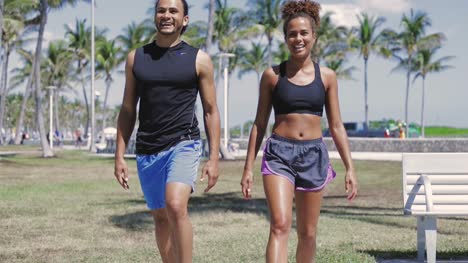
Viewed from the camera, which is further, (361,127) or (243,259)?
(361,127)

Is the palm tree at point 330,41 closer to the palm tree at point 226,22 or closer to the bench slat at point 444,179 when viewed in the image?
the palm tree at point 226,22

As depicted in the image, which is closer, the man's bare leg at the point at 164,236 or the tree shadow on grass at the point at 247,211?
the man's bare leg at the point at 164,236

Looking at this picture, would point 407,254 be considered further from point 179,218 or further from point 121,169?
point 121,169

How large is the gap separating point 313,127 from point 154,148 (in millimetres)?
1042

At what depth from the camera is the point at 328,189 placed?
48.1 feet

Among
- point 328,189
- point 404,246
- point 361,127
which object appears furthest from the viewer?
point 361,127

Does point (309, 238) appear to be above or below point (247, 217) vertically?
above

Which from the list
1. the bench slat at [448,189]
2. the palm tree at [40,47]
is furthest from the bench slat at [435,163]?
the palm tree at [40,47]

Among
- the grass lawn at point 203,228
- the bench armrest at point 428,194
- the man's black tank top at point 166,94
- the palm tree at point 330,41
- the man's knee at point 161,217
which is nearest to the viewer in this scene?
the man's black tank top at point 166,94

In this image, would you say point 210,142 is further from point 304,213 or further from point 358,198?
point 358,198

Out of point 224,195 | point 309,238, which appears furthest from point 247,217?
point 309,238

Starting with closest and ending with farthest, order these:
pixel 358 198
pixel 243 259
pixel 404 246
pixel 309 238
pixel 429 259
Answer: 1. pixel 309 238
2. pixel 429 259
3. pixel 243 259
4. pixel 404 246
5. pixel 358 198

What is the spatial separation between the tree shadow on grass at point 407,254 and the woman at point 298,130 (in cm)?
215

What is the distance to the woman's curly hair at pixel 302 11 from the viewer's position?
4445 mm
